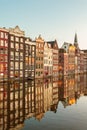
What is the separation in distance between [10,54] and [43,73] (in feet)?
112

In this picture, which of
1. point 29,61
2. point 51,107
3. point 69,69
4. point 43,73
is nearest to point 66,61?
point 69,69

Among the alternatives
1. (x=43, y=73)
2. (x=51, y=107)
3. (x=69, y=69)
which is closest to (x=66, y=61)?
(x=69, y=69)

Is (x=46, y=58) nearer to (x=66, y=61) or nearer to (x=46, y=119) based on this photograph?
(x=66, y=61)

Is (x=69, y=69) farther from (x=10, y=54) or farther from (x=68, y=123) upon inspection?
(x=68, y=123)

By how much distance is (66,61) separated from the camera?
7534 inches

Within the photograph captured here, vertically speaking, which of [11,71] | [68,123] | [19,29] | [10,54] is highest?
[19,29]

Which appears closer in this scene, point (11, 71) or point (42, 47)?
point (11, 71)

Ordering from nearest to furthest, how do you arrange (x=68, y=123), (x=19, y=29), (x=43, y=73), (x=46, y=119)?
(x=68, y=123)
(x=46, y=119)
(x=19, y=29)
(x=43, y=73)

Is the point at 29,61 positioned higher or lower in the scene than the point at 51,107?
higher

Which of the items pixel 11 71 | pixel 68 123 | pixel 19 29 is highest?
pixel 19 29

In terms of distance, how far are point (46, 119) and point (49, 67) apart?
112 m

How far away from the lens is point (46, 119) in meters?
41.8

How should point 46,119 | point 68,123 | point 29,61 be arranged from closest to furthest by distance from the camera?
point 68,123, point 46,119, point 29,61

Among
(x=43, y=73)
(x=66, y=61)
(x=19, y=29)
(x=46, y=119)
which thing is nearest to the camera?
(x=46, y=119)
